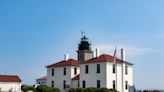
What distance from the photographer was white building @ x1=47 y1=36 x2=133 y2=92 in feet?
144

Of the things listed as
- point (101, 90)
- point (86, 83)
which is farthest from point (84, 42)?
point (101, 90)

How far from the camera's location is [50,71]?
174ft

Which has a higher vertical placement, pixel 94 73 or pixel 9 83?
pixel 94 73

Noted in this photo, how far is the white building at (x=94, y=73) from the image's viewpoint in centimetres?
4377

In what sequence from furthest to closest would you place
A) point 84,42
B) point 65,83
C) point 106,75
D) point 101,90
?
point 84,42
point 65,83
point 106,75
point 101,90

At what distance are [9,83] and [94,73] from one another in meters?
11.1

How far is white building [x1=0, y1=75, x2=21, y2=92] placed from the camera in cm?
4147

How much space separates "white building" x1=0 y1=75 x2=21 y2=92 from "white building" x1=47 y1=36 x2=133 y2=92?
29.3 ft

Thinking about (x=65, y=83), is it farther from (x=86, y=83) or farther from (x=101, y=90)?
(x=101, y=90)

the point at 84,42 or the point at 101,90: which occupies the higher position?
the point at 84,42

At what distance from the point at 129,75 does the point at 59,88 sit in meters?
10.9

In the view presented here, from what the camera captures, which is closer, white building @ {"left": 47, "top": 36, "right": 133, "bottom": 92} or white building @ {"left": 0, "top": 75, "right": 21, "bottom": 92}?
white building @ {"left": 0, "top": 75, "right": 21, "bottom": 92}

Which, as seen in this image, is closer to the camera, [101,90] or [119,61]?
[101,90]

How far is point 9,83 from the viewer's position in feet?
138
